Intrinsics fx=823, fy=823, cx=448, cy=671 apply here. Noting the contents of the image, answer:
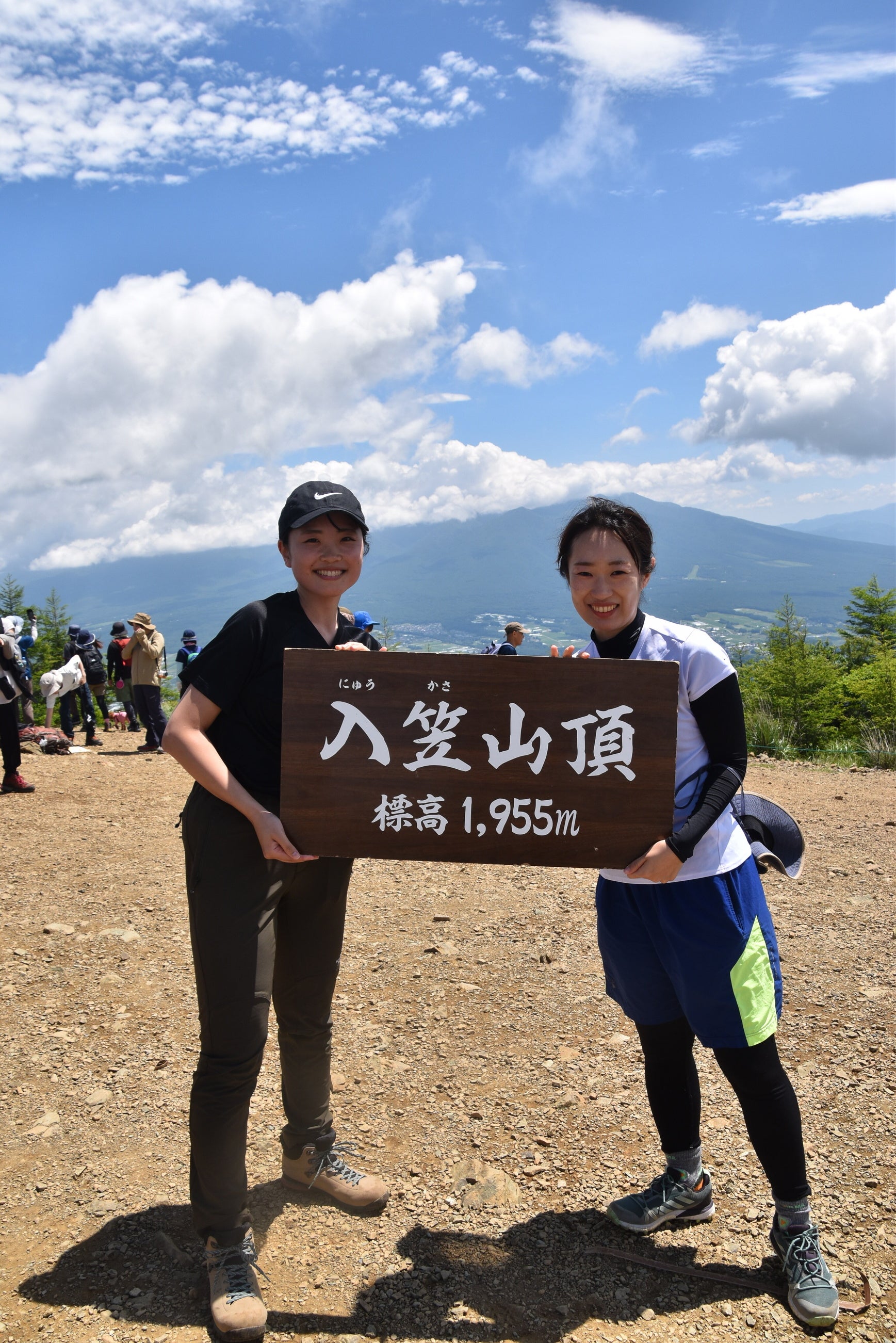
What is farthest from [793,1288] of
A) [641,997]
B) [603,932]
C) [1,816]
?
[1,816]

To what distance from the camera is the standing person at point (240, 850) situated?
2209mm

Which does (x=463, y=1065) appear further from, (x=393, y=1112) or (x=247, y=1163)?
(x=247, y=1163)

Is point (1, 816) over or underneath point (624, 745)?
underneath

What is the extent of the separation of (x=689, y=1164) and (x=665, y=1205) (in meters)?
0.14

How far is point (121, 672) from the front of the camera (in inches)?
523

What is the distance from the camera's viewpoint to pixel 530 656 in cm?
229

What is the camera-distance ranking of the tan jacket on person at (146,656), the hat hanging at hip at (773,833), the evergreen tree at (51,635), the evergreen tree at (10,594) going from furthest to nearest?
the evergreen tree at (10,594), the evergreen tree at (51,635), the tan jacket on person at (146,656), the hat hanging at hip at (773,833)

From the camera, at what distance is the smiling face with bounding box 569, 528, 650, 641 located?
229cm

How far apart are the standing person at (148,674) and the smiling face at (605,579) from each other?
31.3ft

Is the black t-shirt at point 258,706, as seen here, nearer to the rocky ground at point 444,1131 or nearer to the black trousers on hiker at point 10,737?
the rocky ground at point 444,1131

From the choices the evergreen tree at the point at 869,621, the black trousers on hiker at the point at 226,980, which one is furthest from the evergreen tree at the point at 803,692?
the black trousers on hiker at the point at 226,980

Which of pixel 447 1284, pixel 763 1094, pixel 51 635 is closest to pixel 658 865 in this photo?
pixel 763 1094

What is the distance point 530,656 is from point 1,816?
6932mm

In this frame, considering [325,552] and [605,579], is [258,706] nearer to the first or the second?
[325,552]
